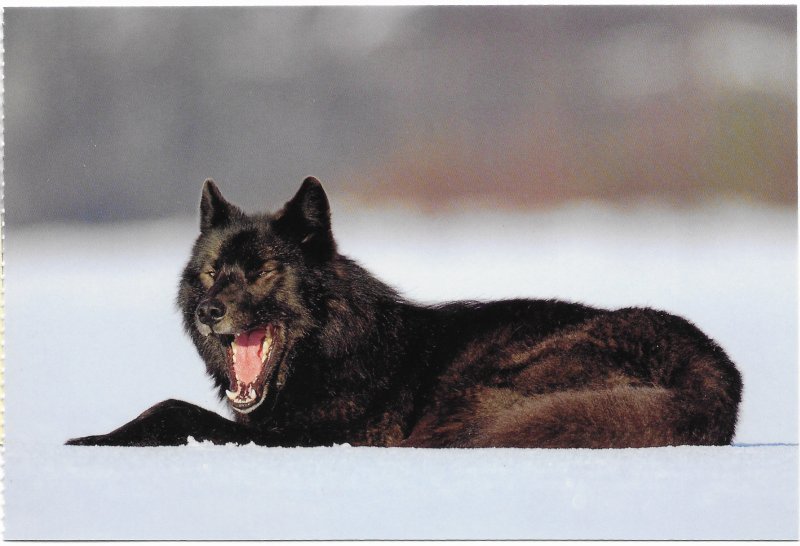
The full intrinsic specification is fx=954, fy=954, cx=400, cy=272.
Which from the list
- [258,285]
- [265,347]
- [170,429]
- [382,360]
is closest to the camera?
[170,429]

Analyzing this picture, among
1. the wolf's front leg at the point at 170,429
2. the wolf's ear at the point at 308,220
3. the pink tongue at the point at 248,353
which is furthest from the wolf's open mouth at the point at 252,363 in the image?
the wolf's ear at the point at 308,220

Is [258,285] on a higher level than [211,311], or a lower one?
higher

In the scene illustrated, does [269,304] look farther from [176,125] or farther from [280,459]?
[176,125]

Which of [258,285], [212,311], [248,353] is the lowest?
[248,353]

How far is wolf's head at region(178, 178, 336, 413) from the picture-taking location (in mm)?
6031

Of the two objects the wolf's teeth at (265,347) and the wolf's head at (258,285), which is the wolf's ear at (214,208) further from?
the wolf's teeth at (265,347)

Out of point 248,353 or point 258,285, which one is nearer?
point 258,285

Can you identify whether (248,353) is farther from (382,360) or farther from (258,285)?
(382,360)

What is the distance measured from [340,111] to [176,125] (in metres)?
1.36

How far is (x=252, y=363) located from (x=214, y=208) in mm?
1096

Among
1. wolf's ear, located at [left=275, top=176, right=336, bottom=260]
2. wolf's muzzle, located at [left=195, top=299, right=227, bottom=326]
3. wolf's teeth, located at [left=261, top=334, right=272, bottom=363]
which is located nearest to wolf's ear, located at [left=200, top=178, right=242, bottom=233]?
wolf's ear, located at [left=275, top=176, right=336, bottom=260]

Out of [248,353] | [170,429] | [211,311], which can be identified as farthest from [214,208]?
[170,429]

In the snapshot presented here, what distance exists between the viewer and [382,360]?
21.1 feet

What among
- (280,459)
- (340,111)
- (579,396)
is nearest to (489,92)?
(340,111)
